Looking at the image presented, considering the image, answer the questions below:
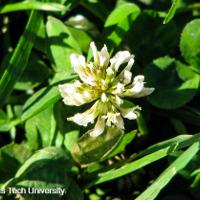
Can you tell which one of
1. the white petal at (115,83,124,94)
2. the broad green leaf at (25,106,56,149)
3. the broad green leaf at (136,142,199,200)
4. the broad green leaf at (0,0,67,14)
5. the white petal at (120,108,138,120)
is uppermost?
the broad green leaf at (0,0,67,14)

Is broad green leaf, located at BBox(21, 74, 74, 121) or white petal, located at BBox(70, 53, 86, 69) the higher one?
white petal, located at BBox(70, 53, 86, 69)

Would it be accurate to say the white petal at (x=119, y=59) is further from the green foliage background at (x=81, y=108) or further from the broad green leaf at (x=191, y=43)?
the broad green leaf at (x=191, y=43)

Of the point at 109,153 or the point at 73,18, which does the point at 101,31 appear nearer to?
the point at 73,18

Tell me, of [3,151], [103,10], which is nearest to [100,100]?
[3,151]

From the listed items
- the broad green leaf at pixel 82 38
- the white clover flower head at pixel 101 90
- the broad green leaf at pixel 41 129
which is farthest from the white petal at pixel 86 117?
the broad green leaf at pixel 82 38

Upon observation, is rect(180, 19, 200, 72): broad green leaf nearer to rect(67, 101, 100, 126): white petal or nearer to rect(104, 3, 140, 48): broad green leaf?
rect(104, 3, 140, 48): broad green leaf

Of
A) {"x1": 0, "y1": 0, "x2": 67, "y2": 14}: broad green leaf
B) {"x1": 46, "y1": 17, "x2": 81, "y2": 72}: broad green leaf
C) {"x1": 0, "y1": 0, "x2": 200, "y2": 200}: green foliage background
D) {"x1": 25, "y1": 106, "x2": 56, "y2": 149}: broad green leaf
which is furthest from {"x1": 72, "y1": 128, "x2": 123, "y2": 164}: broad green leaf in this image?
{"x1": 0, "y1": 0, "x2": 67, "y2": 14}: broad green leaf

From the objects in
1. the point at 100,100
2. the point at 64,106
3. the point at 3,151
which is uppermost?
the point at 100,100
